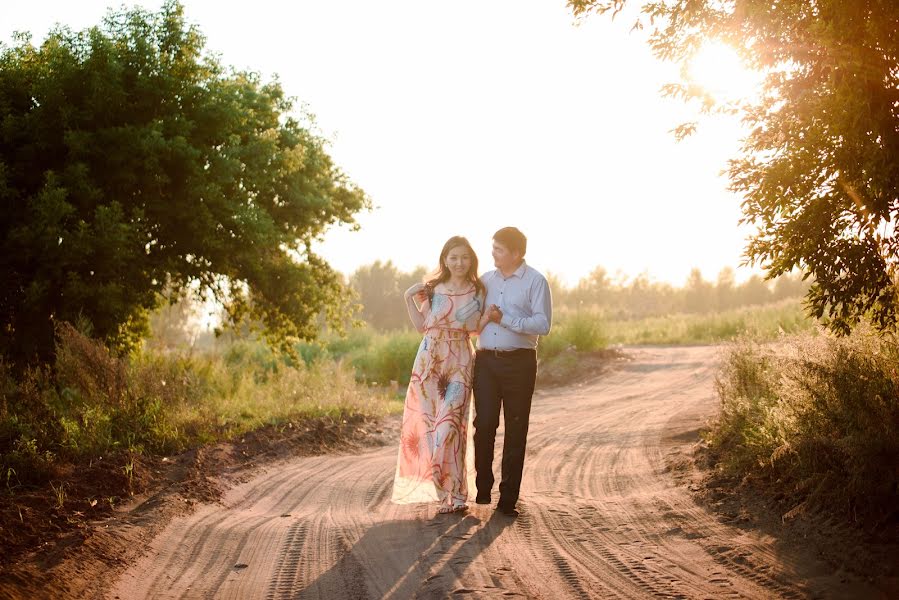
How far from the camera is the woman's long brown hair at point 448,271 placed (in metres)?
6.96

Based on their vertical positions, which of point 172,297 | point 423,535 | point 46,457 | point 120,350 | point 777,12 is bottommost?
point 423,535

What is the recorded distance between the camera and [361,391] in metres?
15.4

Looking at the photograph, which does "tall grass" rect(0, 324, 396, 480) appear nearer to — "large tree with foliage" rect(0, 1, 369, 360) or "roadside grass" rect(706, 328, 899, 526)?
"large tree with foliage" rect(0, 1, 369, 360)

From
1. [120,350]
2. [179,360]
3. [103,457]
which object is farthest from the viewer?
[179,360]

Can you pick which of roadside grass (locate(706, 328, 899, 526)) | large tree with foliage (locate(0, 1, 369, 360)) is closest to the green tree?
large tree with foliage (locate(0, 1, 369, 360))

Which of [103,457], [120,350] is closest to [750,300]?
[120,350]

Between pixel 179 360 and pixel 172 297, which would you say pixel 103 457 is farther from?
pixel 179 360

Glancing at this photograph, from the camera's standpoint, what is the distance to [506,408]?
6.91 meters

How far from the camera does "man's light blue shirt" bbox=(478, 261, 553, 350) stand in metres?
6.73

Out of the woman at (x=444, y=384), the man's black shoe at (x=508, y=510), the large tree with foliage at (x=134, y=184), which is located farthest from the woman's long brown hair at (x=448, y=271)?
the large tree with foliage at (x=134, y=184)

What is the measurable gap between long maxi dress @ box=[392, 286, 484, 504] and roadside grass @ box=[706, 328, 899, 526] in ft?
8.96

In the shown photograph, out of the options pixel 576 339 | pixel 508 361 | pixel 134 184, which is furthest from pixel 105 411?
pixel 576 339

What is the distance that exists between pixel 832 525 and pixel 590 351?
1764cm

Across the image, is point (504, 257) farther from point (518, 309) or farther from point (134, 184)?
point (134, 184)
